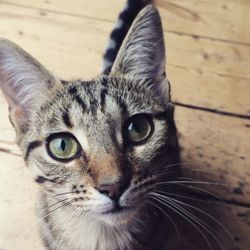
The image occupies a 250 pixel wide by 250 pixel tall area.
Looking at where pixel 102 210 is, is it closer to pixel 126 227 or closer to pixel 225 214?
pixel 126 227

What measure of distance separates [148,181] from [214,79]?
0.67m

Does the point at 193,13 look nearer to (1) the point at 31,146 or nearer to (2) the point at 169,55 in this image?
(2) the point at 169,55

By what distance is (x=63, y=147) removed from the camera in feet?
3.22

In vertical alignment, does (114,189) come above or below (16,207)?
above

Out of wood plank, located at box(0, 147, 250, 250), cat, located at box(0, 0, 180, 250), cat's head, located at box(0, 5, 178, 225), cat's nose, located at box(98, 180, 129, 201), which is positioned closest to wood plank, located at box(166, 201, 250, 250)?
wood plank, located at box(0, 147, 250, 250)

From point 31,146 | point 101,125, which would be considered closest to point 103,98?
point 101,125

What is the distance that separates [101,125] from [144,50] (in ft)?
0.66

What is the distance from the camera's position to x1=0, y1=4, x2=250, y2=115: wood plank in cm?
152

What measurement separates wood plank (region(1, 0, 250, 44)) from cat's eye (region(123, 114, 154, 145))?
0.72 m

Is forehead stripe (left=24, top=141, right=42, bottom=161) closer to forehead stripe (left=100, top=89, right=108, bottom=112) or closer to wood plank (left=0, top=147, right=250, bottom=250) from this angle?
forehead stripe (left=100, top=89, right=108, bottom=112)

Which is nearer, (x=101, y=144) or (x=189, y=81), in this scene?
(x=101, y=144)

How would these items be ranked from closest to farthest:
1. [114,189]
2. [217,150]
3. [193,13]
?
[114,189] → [217,150] → [193,13]

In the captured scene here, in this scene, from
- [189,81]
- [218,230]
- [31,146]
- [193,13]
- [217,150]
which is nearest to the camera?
[31,146]

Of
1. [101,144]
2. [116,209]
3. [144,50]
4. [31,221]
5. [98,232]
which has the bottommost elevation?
[31,221]
